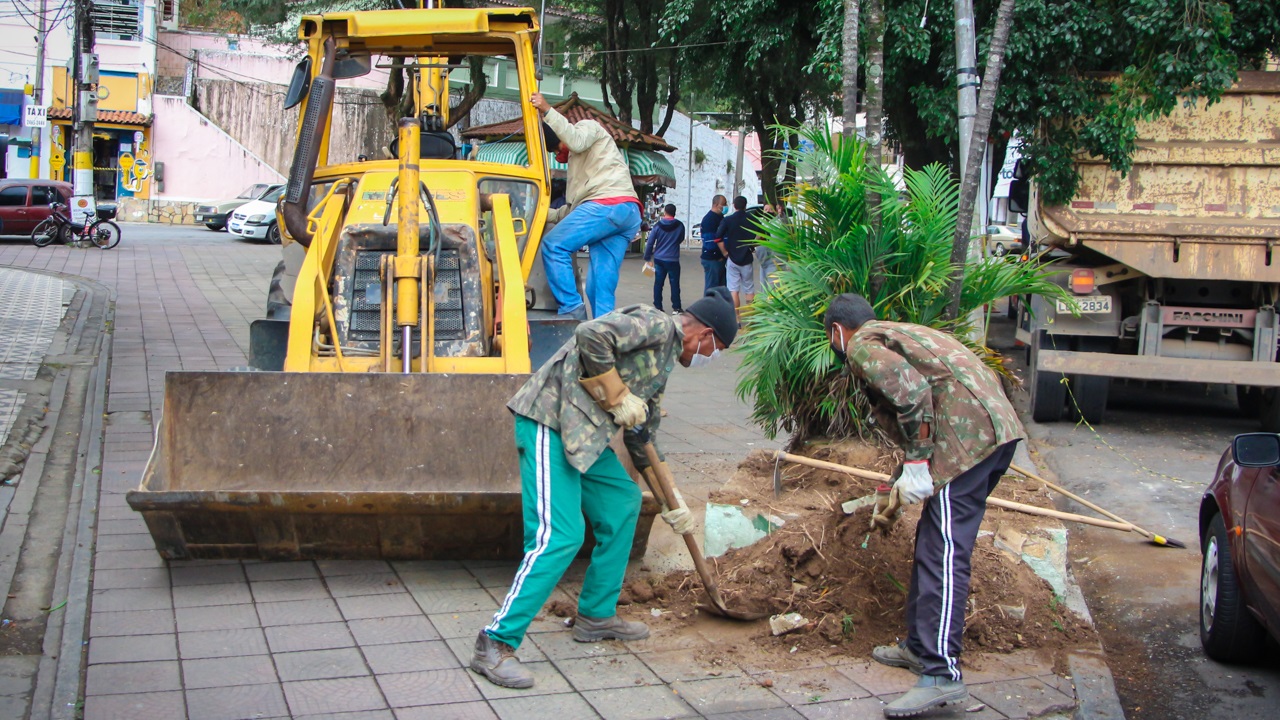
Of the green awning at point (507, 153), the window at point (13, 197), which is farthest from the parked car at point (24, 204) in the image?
the green awning at point (507, 153)

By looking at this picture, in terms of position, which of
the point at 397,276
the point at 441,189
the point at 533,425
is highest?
the point at 441,189

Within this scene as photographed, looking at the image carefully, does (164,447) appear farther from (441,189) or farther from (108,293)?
(108,293)

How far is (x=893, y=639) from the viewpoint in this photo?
4.75m

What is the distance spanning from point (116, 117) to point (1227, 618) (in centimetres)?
3580

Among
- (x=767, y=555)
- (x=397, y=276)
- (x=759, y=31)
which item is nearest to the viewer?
(x=767, y=555)

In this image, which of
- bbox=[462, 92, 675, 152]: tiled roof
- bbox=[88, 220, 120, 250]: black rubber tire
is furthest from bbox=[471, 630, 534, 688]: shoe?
bbox=[88, 220, 120, 250]: black rubber tire

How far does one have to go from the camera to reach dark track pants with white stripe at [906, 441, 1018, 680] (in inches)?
165

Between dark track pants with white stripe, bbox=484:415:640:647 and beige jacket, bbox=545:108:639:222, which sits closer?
dark track pants with white stripe, bbox=484:415:640:647

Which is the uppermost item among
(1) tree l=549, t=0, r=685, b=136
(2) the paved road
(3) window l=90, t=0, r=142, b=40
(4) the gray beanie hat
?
(3) window l=90, t=0, r=142, b=40

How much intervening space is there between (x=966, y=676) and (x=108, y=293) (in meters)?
14.4

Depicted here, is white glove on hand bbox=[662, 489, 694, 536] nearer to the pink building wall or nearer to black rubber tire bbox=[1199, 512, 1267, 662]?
black rubber tire bbox=[1199, 512, 1267, 662]

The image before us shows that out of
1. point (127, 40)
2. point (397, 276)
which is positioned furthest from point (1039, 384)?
point (127, 40)

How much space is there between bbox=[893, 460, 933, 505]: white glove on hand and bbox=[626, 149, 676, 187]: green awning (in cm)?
1931

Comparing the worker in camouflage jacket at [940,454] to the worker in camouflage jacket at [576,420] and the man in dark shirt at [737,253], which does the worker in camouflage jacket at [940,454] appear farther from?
the man in dark shirt at [737,253]
